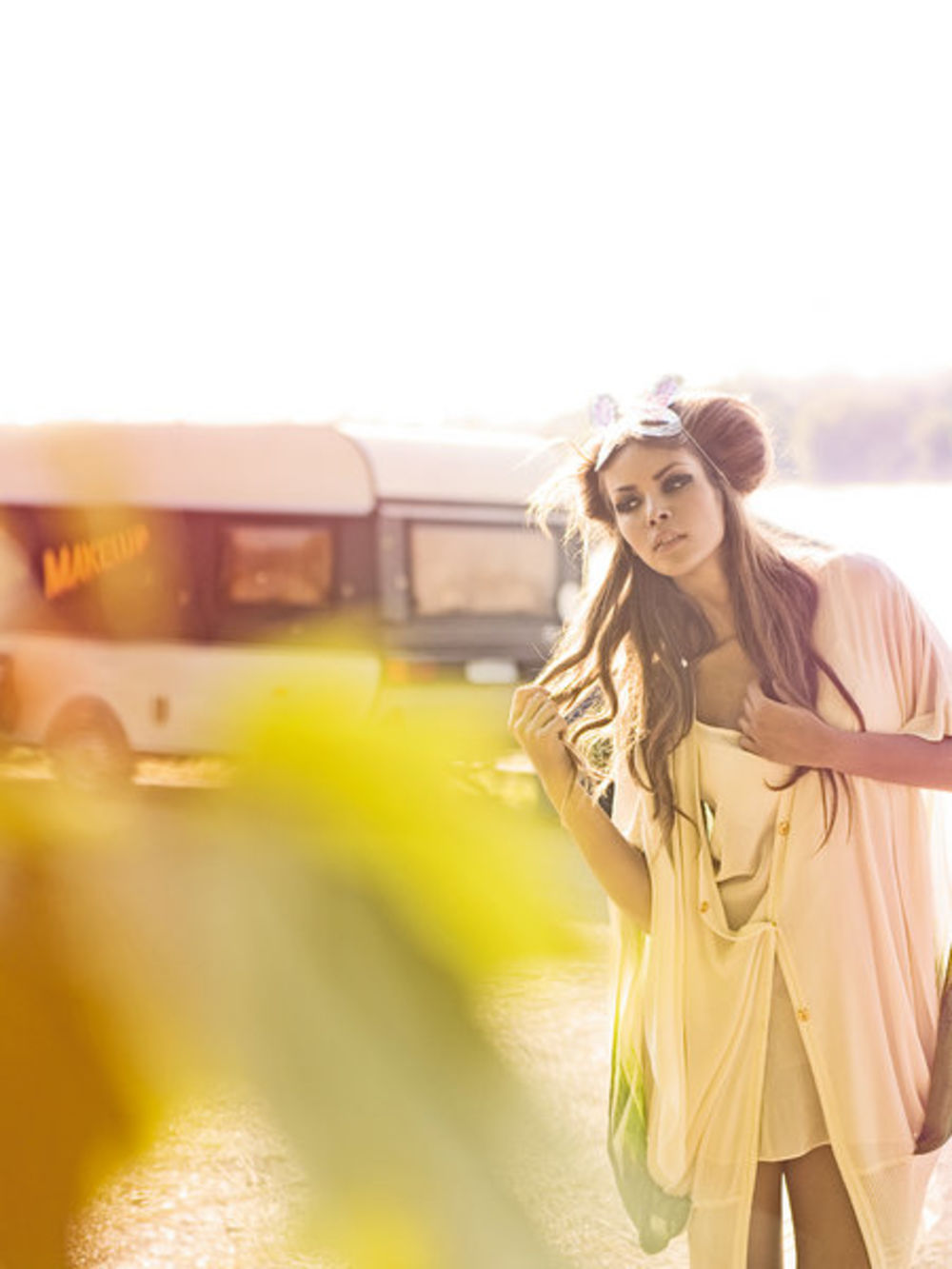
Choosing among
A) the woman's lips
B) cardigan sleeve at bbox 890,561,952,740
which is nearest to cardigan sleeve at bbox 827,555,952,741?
cardigan sleeve at bbox 890,561,952,740

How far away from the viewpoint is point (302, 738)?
1180 cm

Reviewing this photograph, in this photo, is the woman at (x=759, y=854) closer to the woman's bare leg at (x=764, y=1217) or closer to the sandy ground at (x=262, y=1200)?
the woman's bare leg at (x=764, y=1217)

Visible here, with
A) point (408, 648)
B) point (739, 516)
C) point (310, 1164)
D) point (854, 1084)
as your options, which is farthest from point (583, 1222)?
point (408, 648)

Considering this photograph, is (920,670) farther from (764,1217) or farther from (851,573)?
(764,1217)

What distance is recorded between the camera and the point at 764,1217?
274 cm

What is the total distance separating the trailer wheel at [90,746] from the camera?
12125 millimetres

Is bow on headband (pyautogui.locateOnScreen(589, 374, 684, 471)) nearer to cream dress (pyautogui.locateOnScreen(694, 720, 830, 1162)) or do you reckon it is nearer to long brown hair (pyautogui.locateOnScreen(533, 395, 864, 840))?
long brown hair (pyautogui.locateOnScreen(533, 395, 864, 840))

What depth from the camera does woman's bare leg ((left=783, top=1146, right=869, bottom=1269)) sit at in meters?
2.67

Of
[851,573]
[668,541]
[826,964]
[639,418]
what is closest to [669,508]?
[668,541]

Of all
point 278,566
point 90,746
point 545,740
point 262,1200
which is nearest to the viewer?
point 545,740

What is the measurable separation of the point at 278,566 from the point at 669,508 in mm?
9186

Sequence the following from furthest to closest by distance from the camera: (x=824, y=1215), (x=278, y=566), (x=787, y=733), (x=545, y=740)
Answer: (x=278, y=566) < (x=545, y=740) < (x=824, y=1215) < (x=787, y=733)

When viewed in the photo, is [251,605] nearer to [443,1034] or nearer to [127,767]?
[127,767]

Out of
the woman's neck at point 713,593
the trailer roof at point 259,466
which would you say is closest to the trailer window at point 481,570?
the trailer roof at point 259,466
